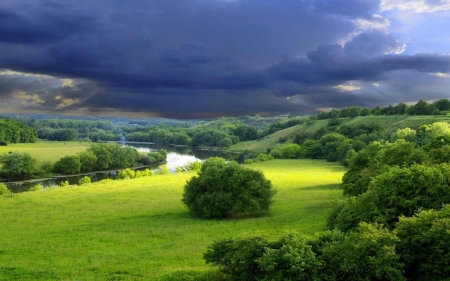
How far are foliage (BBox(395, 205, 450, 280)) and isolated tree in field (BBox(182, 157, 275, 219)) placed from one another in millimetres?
29083

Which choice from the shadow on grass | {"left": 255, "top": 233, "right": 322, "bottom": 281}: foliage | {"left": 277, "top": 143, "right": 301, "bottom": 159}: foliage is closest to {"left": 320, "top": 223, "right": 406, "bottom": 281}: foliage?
{"left": 255, "top": 233, "right": 322, "bottom": 281}: foliage

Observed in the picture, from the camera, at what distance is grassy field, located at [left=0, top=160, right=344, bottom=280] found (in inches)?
1037

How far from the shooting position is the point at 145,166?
157 meters

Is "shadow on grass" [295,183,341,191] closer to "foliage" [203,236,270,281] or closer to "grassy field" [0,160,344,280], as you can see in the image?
"grassy field" [0,160,344,280]

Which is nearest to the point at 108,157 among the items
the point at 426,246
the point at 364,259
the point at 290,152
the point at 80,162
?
the point at 80,162

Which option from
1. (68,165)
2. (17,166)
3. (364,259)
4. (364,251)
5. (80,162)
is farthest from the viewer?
(80,162)

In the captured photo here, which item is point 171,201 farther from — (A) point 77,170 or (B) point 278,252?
(A) point 77,170

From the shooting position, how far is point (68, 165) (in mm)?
132125

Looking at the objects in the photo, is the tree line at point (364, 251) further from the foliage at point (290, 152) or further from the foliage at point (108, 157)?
the foliage at point (290, 152)

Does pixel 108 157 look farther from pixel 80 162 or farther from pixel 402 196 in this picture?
pixel 402 196

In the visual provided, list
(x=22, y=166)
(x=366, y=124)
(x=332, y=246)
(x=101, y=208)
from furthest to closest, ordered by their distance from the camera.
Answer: (x=366, y=124) → (x=22, y=166) → (x=101, y=208) → (x=332, y=246)

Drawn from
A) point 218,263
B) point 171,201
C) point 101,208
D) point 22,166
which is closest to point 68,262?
point 218,263

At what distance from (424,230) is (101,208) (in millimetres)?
45571

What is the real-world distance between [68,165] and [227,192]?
317 ft
